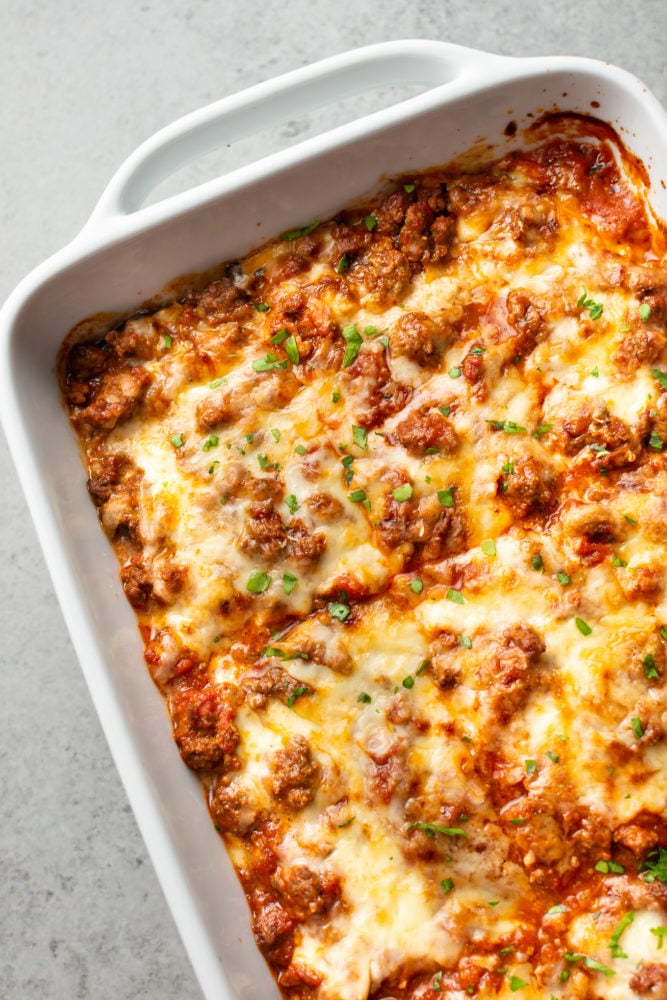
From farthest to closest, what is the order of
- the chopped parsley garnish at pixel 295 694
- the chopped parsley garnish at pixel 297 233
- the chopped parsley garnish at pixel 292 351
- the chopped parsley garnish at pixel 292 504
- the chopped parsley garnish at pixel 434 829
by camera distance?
1. the chopped parsley garnish at pixel 297 233
2. the chopped parsley garnish at pixel 292 351
3. the chopped parsley garnish at pixel 292 504
4. the chopped parsley garnish at pixel 295 694
5. the chopped parsley garnish at pixel 434 829

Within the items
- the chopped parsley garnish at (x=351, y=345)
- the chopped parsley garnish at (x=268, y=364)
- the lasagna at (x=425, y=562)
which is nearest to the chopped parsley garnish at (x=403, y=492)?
the lasagna at (x=425, y=562)

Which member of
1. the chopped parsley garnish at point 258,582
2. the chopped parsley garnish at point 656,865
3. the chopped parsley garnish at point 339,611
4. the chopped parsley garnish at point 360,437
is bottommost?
the chopped parsley garnish at point 656,865

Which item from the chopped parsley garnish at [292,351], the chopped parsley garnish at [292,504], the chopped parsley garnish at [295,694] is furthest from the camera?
the chopped parsley garnish at [292,351]

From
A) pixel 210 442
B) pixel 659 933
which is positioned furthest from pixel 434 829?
pixel 210 442

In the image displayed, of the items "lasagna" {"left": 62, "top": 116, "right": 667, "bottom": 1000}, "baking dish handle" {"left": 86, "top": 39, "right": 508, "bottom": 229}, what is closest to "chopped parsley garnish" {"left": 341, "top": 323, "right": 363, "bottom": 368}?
"lasagna" {"left": 62, "top": 116, "right": 667, "bottom": 1000}

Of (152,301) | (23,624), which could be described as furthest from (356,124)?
(23,624)

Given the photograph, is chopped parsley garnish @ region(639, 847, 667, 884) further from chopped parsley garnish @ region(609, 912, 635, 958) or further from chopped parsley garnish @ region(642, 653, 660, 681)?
chopped parsley garnish @ region(642, 653, 660, 681)

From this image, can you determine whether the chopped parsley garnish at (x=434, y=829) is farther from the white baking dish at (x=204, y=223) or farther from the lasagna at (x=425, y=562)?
the white baking dish at (x=204, y=223)
